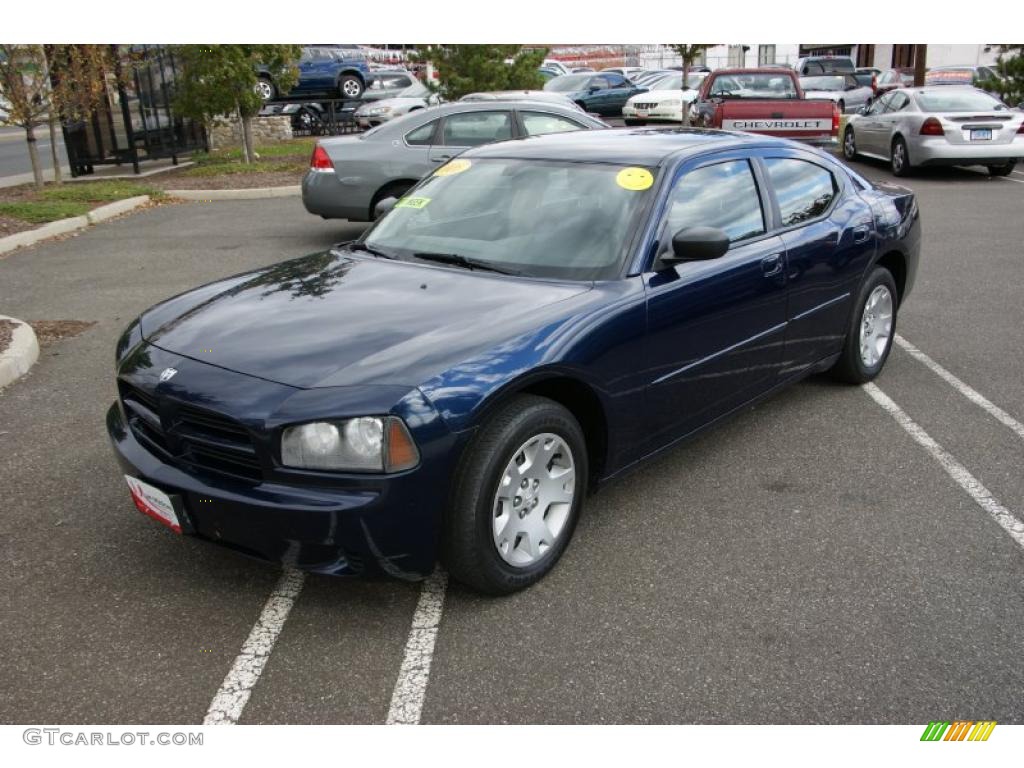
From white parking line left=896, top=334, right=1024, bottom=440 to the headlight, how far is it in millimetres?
3570

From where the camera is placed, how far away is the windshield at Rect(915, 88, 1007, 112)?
14516 mm

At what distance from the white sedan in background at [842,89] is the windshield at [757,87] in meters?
9.64

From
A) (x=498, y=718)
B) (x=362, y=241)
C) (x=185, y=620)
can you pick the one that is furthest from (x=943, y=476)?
(x=185, y=620)

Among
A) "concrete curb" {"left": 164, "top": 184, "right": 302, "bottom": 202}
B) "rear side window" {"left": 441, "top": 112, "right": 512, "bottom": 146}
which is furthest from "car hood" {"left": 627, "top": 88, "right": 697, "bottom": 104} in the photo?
"rear side window" {"left": 441, "top": 112, "right": 512, "bottom": 146}

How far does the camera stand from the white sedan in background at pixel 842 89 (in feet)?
83.8

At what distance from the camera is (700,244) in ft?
12.2

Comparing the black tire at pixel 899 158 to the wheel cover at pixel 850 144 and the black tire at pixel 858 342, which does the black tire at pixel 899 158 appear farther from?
the black tire at pixel 858 342

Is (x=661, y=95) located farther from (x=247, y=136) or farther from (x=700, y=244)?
(x=700, y=244)

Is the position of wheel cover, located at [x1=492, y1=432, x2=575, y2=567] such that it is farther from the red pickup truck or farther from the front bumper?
the front bumper

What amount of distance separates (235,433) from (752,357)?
2508 millimetres

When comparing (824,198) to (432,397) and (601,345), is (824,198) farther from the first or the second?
(432,397)

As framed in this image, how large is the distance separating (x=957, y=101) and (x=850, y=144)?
2.91 m

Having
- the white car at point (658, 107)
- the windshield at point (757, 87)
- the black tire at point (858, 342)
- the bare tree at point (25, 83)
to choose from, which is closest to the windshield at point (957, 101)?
the windshield at point (757, 87)
